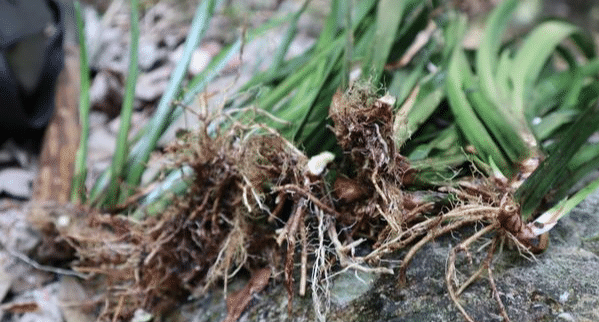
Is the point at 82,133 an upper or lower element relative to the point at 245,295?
upper

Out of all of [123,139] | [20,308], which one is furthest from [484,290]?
[20,308]

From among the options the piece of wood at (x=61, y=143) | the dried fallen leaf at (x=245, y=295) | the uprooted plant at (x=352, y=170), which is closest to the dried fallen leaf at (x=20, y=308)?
the uprooted plant at (x=352, y=170)

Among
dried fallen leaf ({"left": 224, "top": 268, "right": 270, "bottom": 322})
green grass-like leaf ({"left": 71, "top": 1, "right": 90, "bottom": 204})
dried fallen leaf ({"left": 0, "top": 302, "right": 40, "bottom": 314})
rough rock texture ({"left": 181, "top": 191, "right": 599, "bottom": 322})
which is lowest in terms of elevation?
dried fallen leaf ({"left": 0, "top": 302, "right": 40, "bottom": 314})

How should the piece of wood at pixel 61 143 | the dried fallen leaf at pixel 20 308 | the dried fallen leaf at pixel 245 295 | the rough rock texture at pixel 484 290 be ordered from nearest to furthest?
1. the rough rock texture at pixel 484 290
2. the dried fallen leaf at pixel 245 295
3. the dried fallen leaf at pixel 20 308
4. the piece of wood at pixel 61 143

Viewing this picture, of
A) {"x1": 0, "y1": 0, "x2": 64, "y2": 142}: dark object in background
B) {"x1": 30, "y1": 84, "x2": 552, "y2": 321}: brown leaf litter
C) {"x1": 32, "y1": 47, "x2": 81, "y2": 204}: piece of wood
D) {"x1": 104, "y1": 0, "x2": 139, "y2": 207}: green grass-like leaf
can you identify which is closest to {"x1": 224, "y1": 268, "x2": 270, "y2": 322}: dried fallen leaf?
{"x1": 30, "y1": 84, "x2": 552, "y2": 321}: brown leaf litter

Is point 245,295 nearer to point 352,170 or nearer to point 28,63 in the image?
point 352,170

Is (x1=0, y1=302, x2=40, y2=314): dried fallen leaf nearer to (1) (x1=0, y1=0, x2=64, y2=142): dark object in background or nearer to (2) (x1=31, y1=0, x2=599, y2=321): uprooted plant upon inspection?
(2) (x1=31, y1=0, x2=599, y2=321): uprooted plant

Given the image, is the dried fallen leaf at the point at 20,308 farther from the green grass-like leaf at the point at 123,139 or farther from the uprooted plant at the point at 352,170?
the green grass-like leaf at the point at 123,139
